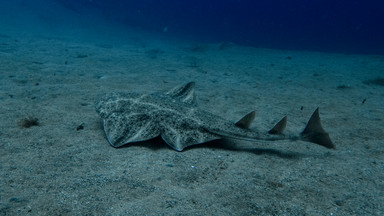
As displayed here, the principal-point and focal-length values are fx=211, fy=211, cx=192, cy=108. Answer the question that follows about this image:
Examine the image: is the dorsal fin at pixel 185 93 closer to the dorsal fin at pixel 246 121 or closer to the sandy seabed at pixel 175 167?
the sandy seabed at pixel 175 167

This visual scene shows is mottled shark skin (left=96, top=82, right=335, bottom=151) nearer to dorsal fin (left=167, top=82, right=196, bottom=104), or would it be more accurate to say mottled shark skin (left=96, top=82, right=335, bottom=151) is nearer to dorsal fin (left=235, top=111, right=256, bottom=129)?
dorsal fin (left=235, top=111, right=256, bottom=129)

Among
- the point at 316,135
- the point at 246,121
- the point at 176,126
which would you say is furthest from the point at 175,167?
the point at 316,135

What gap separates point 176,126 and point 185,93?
192cm

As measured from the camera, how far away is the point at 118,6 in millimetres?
63594

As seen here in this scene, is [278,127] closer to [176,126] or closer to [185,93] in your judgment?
[176,126]

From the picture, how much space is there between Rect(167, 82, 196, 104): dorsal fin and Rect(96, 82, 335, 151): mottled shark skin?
1.15 metres

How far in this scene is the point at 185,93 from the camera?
18.6ft

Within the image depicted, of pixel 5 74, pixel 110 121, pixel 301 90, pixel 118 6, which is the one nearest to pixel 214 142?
pixel 110 121

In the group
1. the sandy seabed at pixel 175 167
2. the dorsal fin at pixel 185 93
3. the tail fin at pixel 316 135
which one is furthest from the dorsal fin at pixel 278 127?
the dorsal fin at pixel 185 93

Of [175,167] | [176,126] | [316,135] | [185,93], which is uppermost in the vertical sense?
[185,93]

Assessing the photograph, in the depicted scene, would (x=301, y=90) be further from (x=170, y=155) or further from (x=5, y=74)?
(x=5, y=74)

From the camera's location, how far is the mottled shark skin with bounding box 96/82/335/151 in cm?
374

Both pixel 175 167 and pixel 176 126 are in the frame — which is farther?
pixel 176 126

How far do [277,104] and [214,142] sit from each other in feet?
12.1
